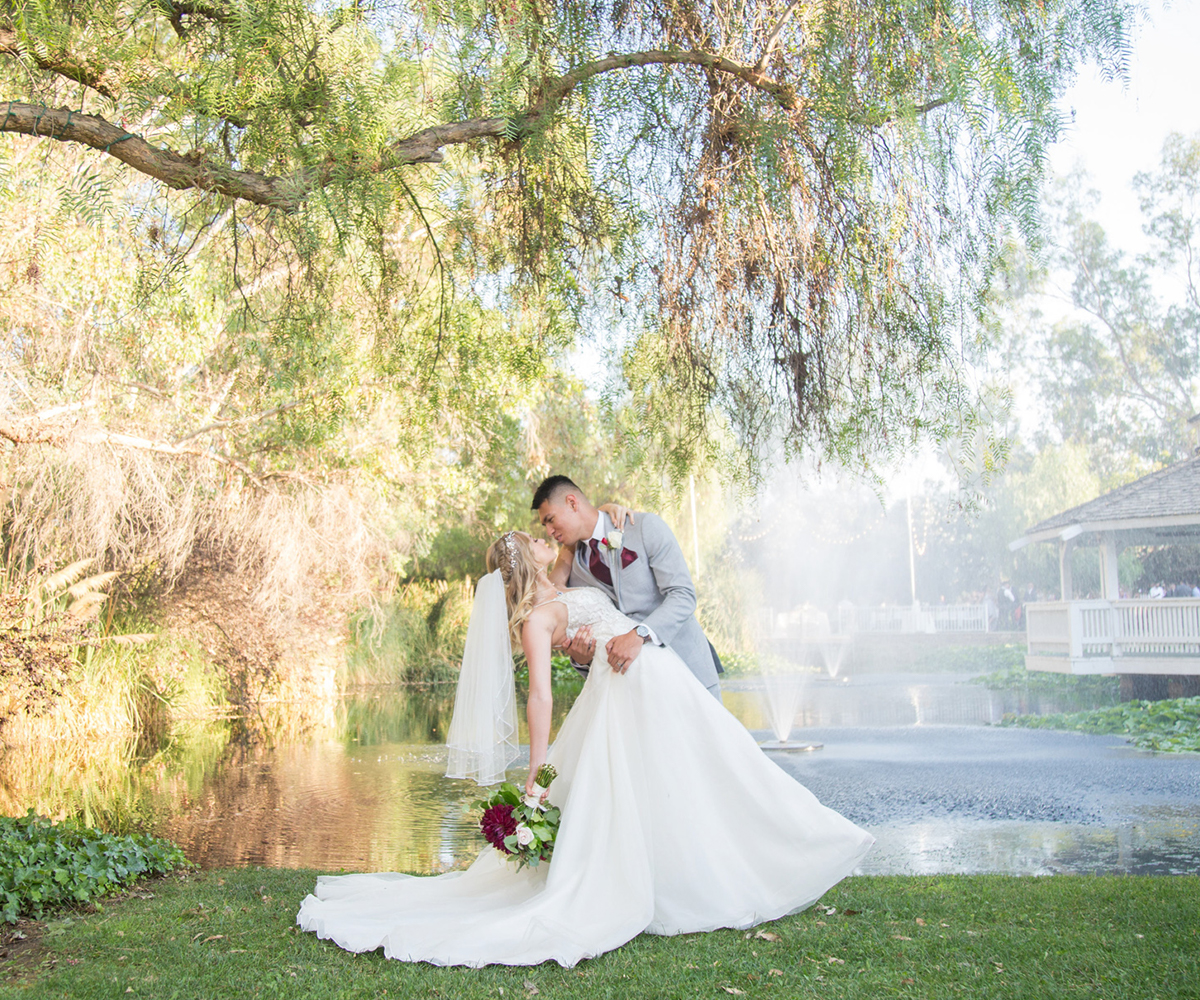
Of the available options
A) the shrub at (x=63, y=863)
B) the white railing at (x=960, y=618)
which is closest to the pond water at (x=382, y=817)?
the shrub at (x=63, y=863)

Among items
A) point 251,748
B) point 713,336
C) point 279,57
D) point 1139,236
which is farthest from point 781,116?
point 1139,236

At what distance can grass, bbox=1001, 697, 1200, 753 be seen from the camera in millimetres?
13703

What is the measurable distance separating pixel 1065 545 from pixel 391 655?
1512 centimetres

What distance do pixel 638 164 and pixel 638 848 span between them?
11.7 ft

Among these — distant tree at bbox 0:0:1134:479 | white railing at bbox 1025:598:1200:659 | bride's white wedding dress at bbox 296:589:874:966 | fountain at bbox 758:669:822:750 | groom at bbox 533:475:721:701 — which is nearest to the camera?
bride's white wedding dress at bbox 296:589:874:966

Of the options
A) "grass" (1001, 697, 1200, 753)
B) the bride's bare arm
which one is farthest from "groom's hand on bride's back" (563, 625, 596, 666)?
"grass" (1001, 697, 1200, 753)

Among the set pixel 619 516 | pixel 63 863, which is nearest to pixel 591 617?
pixel 619 516

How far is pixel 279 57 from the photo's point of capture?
4953 millimetres

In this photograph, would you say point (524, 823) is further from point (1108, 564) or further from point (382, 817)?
point (1108, 564)

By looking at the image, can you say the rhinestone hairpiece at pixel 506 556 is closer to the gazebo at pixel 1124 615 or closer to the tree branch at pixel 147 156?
the tree branch at pixel 147 156

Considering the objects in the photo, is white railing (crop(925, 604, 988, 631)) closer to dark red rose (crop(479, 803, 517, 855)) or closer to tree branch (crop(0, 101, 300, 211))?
dark red rose (crop(479, 803, 517, 855))

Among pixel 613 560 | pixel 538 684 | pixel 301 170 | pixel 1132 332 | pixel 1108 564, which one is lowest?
pixel 538 684

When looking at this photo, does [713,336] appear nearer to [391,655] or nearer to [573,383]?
[573,383]

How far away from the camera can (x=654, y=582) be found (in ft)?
17.1
